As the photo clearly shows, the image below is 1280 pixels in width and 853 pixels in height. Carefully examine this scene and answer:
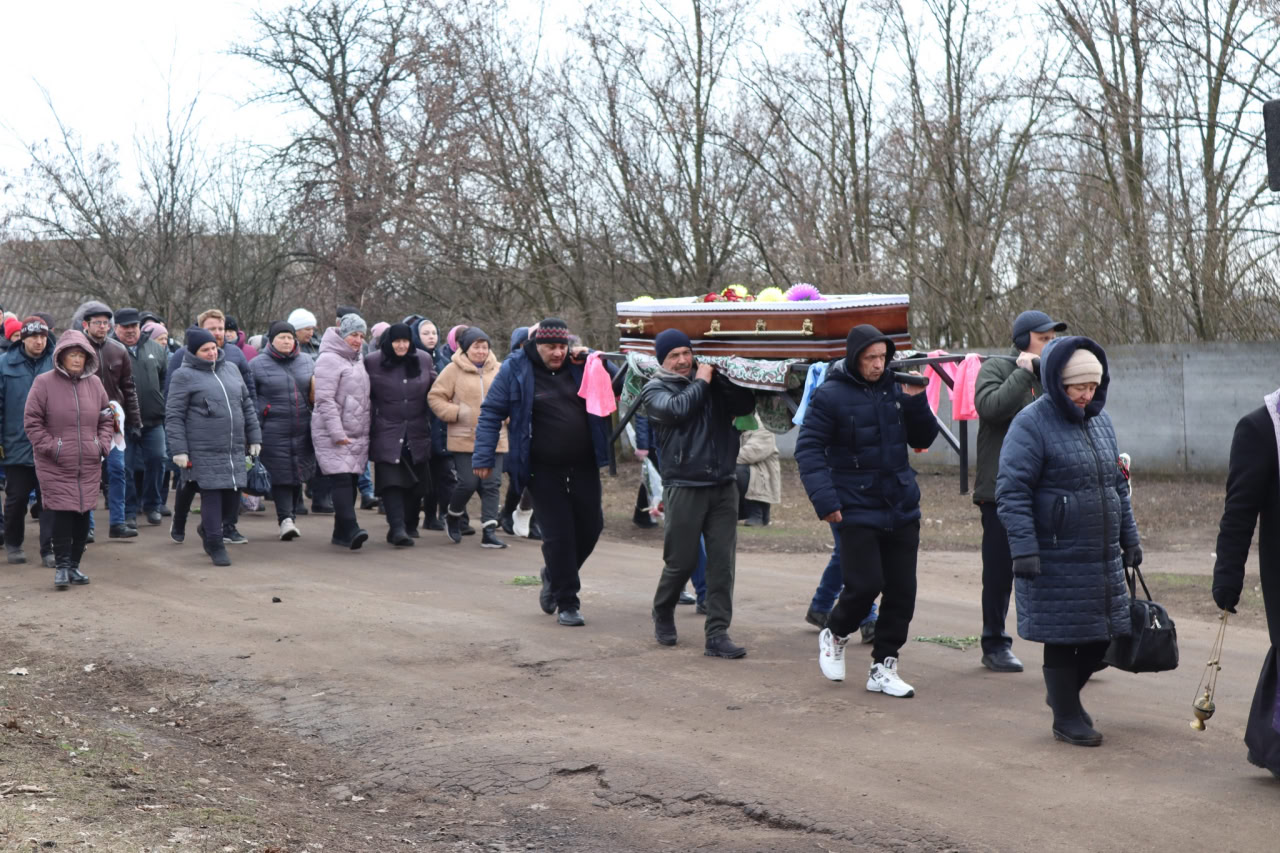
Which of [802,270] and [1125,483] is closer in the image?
[1125,483]

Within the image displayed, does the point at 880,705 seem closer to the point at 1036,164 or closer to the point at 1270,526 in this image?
the point at 1270,526

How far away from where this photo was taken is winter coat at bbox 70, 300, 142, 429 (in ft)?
40.3

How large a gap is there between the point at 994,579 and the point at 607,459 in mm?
2692

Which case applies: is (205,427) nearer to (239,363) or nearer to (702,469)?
(239,363)

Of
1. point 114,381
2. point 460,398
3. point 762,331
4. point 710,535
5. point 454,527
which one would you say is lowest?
point 454,527

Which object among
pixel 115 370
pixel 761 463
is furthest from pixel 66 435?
pixel 761 463

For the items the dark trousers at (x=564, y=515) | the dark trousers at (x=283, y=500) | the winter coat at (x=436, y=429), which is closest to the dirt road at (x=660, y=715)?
the dark trousers at (x=564, y=515)

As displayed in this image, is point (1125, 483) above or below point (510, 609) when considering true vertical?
above

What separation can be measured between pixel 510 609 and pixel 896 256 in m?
13.1

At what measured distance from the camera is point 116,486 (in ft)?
41.0

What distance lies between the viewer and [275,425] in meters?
13.0

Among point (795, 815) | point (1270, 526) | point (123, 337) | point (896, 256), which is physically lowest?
→ point (795, 815)

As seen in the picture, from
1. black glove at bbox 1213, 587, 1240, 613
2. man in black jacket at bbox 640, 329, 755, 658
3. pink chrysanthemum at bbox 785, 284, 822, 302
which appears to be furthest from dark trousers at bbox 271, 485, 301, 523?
black glove at bbox 1213, 587, 1240, 613

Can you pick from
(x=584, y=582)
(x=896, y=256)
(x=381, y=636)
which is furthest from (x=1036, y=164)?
(x=381, y=636)
